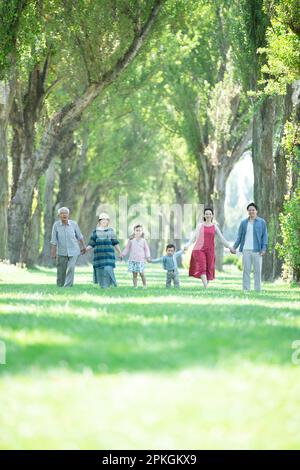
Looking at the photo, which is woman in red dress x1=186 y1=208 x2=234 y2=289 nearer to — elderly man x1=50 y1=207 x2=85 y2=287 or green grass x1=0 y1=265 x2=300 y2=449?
elderly man x1=50 y1=207 x2=85 y2=287

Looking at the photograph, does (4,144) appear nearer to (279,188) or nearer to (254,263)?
(279,188)

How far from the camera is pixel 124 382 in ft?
24.3

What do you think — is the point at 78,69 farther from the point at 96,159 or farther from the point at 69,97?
the point at 96,159

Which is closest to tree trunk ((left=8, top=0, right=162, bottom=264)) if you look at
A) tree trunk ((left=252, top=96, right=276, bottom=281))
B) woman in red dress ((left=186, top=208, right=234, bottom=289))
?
tree trunk ((left=252, top=96, right=276, bottom=281))

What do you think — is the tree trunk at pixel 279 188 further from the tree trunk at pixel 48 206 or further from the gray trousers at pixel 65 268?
the tree trunk at pixel 48 206

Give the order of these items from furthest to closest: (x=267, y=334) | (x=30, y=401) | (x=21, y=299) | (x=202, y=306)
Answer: (x=21, y=299) < (x=202, y=306) < (x=267, y=334) < (x=30, y=401)

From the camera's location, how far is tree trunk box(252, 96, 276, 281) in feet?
108

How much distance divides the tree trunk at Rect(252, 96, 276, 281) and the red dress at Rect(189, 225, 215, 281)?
7.55 m

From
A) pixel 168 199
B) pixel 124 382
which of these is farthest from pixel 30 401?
pixel 168 199

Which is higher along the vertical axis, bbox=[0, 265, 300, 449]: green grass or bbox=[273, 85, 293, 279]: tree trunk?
bbox=[273, 85, 293, 279]: tree trunk

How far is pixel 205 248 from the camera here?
25.1 m

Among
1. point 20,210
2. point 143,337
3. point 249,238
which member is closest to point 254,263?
point 249,238

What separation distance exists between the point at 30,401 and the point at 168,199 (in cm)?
6918

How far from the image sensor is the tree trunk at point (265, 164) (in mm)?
33000
